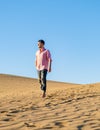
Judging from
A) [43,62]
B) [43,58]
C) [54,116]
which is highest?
[43,58]

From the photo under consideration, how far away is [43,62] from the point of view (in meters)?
13.5

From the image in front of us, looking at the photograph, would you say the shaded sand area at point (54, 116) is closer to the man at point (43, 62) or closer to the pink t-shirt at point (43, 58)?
the man at point (43, 62)

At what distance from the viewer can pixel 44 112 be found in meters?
9.92

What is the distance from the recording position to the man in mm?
13391

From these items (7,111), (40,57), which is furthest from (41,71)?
(7,111)

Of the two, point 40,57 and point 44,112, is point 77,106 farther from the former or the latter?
point 40,57

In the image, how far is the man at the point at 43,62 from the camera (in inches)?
527

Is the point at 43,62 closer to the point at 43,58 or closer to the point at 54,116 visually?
the point at 43,58

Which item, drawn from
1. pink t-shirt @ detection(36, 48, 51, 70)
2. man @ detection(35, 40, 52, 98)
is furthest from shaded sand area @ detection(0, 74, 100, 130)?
pink t-shirt @ detection(36, 48, 51, 70)

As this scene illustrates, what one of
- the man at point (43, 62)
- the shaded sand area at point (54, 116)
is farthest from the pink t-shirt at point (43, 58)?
the shaded sand area at point (54, 116)

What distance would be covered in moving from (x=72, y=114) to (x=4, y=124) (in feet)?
6.63

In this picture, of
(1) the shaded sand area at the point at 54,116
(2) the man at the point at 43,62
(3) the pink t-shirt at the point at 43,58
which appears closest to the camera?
(1) the shaded sand area at the point at 54,116

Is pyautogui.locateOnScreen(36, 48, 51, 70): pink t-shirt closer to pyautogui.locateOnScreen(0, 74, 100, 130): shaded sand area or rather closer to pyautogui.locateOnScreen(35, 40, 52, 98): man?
pyautogui.locateOnScreen(35, 40, 52, 98): man

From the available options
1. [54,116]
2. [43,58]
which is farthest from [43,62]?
[54,116]
